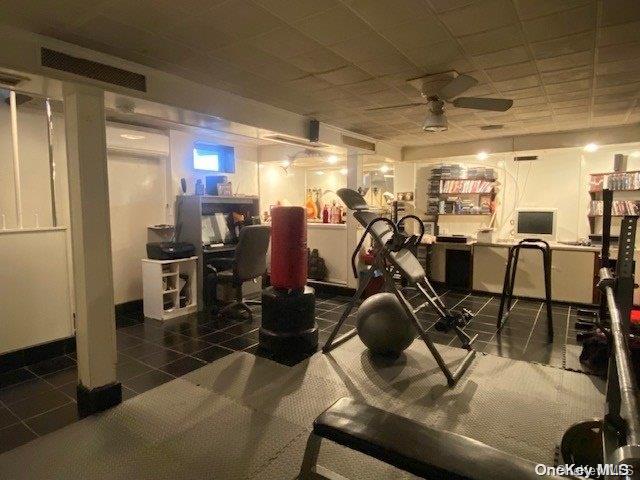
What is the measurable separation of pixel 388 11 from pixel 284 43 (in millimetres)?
726

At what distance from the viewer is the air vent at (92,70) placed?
2373mm

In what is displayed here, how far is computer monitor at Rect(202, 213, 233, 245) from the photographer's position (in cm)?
575

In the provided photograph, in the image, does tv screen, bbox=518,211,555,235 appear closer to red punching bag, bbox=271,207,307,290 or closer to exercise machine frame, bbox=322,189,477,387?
exercise machine frame, bbox=322,189,477,387

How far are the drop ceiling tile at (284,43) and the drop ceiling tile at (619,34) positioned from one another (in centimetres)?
177

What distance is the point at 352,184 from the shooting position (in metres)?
5.94

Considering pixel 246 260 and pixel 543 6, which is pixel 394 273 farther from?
pixel 543 6

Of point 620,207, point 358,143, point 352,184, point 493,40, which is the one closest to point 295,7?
point 493,40

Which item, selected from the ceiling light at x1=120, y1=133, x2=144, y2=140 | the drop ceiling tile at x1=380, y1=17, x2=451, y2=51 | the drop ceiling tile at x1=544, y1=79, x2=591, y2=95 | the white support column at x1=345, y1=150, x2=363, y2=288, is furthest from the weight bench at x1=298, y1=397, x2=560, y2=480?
the ceiling light at x1=120, y1=133, x2=144, y2=140

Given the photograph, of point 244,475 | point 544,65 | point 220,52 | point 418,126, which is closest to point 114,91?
point 220,52

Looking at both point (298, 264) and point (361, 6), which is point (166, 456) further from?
point (361, 6)

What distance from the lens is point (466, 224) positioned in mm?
6969

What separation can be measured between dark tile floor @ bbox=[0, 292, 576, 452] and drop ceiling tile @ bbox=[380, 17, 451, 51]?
108 inches

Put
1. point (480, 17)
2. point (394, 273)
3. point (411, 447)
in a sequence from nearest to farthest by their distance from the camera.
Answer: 1. point (411, 447)
2. point (480, 17)
3. point (394, 273)

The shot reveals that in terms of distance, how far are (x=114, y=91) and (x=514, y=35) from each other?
2687 mm
